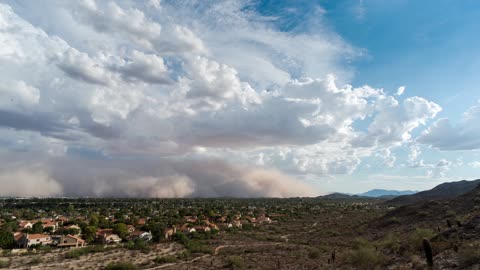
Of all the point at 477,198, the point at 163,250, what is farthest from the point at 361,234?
the point at 163,250

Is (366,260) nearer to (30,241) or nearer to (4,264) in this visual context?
(4,264)

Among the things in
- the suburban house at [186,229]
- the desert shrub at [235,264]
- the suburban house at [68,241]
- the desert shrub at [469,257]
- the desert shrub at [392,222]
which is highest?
the desert shrub at [469,257]

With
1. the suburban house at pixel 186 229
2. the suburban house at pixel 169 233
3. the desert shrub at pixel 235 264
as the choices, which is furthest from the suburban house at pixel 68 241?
the desert shrub at pixel 235 264

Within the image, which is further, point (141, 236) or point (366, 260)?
point (141, 236)

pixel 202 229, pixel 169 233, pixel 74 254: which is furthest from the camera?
pixel 202 229

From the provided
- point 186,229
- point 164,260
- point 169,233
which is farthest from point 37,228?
point 164,260

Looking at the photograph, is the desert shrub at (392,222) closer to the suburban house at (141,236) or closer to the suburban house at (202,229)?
the suburban house at (202,229)

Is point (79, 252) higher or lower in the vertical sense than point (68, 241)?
higher

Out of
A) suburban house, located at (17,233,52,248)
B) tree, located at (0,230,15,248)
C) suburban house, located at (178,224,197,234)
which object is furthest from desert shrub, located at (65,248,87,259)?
suburban house, located at (178,224,197,234)
